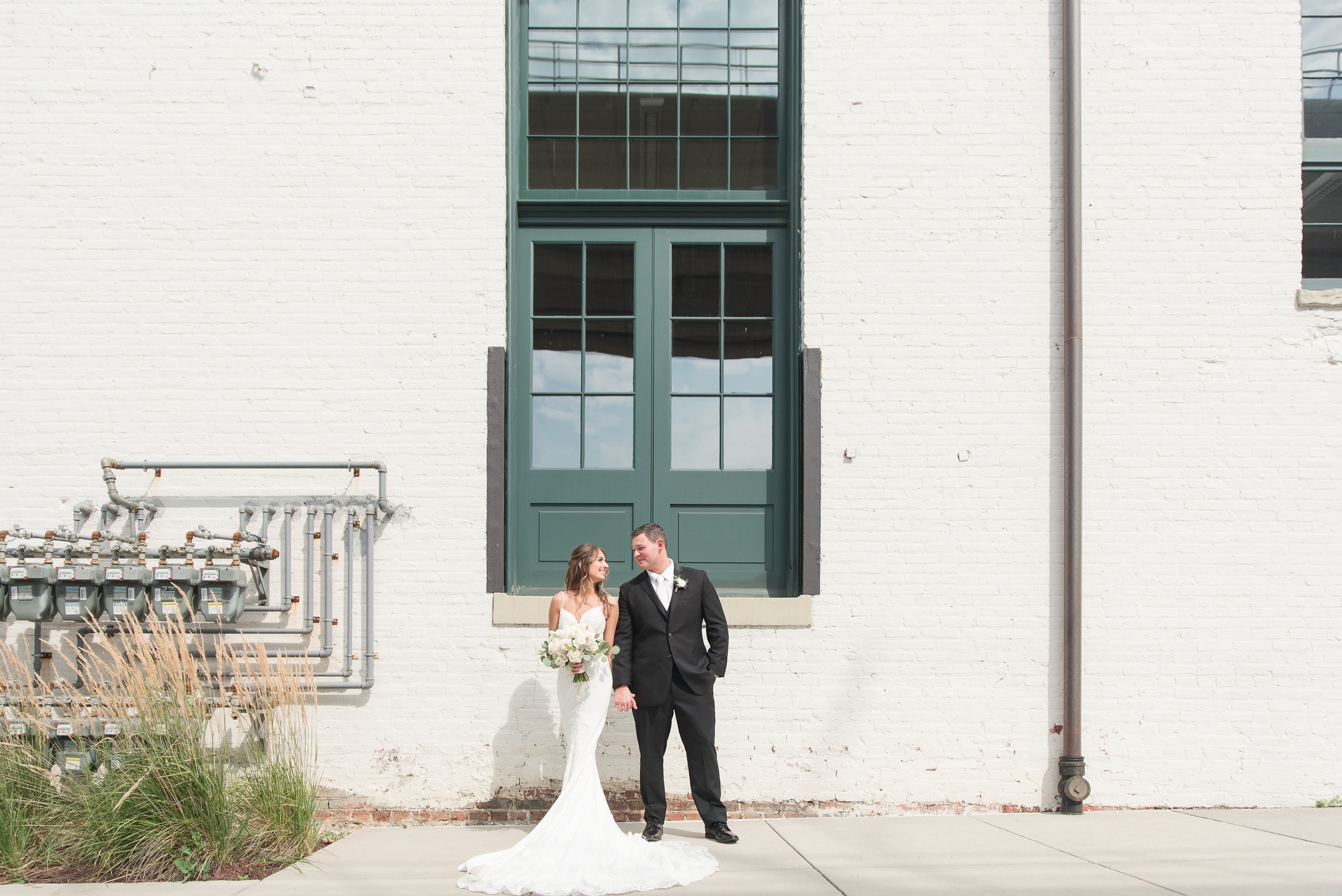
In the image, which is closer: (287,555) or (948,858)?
(948,858)

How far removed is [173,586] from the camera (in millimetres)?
5230

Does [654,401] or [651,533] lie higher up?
[654,401]

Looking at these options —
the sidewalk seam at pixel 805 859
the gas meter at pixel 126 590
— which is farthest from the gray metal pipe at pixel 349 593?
the sidewalk seam at pixel 805 859

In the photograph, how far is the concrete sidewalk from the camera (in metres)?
4.20

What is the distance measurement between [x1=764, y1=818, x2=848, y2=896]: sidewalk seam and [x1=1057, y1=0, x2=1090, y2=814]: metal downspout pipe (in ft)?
6.11

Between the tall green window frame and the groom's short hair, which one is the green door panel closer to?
the tall green window frame

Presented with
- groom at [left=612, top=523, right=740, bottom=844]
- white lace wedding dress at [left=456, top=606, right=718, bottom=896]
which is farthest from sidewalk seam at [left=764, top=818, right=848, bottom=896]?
white lace wedding dress at [left=456, top=606, right=718, bottom=896]

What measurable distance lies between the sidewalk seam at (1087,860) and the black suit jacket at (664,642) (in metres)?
1.92

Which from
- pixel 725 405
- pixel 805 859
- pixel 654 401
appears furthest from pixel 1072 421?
pixel 805 859

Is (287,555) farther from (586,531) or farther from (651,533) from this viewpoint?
(651,533)

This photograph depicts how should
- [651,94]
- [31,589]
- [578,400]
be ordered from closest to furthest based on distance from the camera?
[31,589] < [578,400] < [651,94]

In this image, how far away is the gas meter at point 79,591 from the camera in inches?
203

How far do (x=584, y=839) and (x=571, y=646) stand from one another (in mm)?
985

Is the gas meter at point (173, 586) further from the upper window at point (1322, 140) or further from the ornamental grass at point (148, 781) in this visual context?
the upper window at point (1322, 140)
